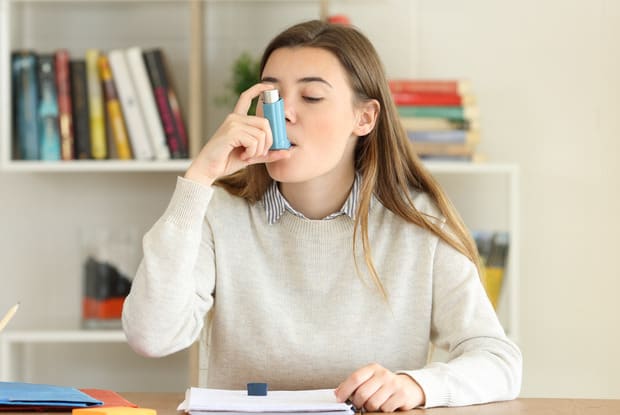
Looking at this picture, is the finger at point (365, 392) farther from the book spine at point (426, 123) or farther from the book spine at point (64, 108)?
the book spine at point (64, 108)

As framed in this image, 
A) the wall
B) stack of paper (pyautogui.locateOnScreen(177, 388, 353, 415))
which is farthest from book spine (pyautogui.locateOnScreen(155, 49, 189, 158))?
stack of paper (pyautogui.locateOnScreen(177, 388, 353, 415))

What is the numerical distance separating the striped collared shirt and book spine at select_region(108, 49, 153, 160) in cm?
86

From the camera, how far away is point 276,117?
1590 mm

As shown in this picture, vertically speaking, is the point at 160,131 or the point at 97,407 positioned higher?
the point at 160,131

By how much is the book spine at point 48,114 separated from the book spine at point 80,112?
5cm

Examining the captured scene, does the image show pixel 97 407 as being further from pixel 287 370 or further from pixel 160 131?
pixel 160 131

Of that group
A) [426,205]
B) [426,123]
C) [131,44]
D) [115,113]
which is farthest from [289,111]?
[131,44]

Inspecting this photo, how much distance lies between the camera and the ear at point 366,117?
1.80 metres

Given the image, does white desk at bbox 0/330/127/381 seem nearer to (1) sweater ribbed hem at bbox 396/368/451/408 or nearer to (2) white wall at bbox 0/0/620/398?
(2) white wall at bbox 0/0/620/398

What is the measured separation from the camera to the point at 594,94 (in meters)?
2.78

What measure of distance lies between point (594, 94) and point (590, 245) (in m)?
0.44

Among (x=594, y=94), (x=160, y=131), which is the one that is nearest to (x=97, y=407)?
(x=160, y=131)

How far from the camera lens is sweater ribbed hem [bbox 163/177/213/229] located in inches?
60.1

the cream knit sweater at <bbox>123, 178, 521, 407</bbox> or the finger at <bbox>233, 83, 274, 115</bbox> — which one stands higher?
the finger at <bbox>233, 83, 274, 115</bbox>
